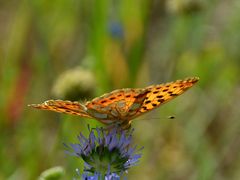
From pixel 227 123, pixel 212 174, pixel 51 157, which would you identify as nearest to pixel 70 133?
pixel 51 157

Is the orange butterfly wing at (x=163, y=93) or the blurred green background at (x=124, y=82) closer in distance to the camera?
the orange butterfly wing at (x=163, y=93)

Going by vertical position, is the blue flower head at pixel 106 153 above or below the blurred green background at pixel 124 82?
below

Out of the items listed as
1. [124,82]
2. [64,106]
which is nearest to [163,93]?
[64,106]

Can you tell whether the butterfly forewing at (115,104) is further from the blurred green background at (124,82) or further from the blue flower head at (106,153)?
the blurred green background at (124,82)

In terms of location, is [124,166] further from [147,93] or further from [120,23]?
[120,23]

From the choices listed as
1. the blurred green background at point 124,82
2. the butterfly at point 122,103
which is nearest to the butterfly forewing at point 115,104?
the butterfly at point 122,103

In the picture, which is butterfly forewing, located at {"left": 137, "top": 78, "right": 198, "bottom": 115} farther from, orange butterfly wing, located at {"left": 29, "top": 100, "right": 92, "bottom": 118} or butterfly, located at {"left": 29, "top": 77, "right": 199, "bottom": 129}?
orange butterfly wing, located at {"left": 29, "top": 100, "right": 92, "bottom": 118}
